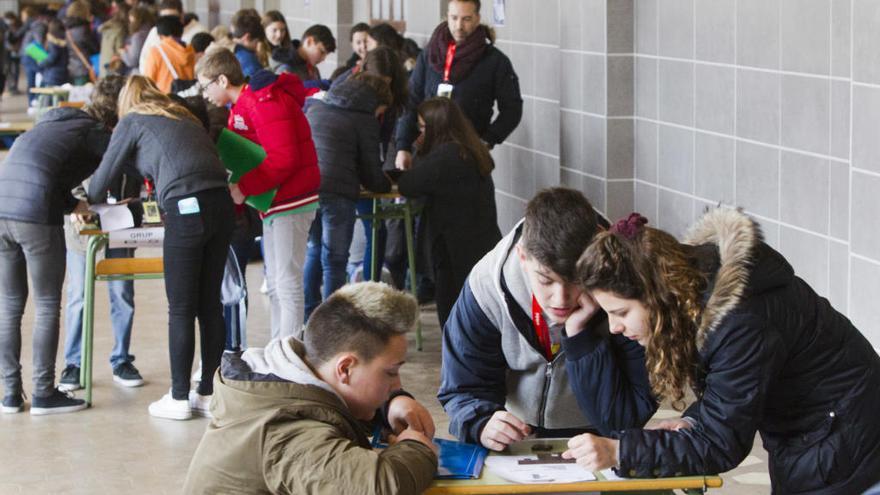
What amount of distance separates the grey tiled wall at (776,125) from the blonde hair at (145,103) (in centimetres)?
232

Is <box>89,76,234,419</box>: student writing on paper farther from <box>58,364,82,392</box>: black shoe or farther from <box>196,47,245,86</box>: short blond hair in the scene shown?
<box>58,364,82,392</box>: black shoe

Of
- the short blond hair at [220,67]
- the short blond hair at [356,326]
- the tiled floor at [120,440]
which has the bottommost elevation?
the tiled floor at [120,440]

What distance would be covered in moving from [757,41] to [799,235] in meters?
0.86

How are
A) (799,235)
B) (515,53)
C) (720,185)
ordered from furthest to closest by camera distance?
(515,53), (720,185), (799,235)


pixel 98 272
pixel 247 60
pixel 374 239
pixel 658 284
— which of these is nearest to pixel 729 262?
pixel 658 284

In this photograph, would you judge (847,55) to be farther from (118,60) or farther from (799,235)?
(118,60)

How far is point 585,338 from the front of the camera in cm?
308

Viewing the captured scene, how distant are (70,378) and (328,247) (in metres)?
1.35

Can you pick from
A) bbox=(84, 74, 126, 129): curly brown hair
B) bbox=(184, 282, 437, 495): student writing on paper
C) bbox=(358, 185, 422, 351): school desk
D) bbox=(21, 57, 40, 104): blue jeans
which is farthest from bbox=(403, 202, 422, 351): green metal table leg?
bbox=(21, 57, 40, 104): blue jeans

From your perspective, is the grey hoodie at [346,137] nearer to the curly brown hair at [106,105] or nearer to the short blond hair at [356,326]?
the curly brown hair at [106,105]

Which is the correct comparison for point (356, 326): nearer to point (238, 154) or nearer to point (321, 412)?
point (321, 412)

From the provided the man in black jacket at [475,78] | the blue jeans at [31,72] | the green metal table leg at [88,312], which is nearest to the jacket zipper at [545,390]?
the green metal table leg at [88,312]

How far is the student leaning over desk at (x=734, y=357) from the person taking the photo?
8.74 feet

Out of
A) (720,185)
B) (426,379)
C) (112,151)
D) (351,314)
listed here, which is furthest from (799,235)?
(351,314)
